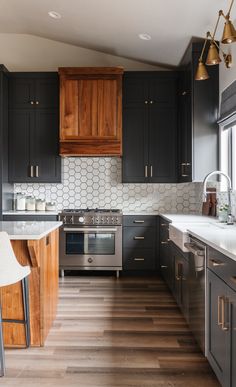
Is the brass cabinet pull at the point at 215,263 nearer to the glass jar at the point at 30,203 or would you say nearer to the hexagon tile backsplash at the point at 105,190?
the hexagon tile backsplash at the point at 105,190

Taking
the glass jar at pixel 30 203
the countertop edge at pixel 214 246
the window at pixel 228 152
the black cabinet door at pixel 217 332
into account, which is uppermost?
the window at pixel 228 152

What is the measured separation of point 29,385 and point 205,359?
3.87 feet

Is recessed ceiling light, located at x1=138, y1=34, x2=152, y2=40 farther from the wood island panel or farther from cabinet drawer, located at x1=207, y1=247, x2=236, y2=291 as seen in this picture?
cabinet drawer, located at x1=207, y1=247, x2=236, y2=291

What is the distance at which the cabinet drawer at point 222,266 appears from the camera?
5.81ft

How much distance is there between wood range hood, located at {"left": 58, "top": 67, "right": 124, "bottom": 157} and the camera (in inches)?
190

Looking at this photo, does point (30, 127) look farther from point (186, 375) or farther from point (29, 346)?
point (186, 375)

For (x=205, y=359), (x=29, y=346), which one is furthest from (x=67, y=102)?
(x=205, y=359)

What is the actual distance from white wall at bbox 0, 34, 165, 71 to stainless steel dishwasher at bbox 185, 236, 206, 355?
351 cm

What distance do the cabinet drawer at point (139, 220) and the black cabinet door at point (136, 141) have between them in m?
0.54

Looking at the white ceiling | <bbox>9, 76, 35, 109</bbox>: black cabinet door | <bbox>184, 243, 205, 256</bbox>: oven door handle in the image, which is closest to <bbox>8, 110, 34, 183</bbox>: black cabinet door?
<bbox>9, 76, 35, 109</bbox>: black cabinet door

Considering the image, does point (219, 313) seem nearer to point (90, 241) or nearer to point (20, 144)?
point (90, 241)

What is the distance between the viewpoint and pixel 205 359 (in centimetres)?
252

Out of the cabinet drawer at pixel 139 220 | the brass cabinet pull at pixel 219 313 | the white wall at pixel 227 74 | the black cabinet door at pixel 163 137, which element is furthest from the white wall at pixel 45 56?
the brass cabinet pull at pixel 219 313

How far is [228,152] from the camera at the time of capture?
403 centimetres
